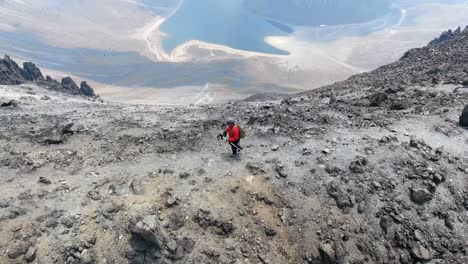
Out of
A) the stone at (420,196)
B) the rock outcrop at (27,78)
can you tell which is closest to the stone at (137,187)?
the stone at (420,196)

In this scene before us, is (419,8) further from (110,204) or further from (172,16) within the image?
(110,204)

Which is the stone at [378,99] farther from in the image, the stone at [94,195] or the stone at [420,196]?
the stone at [94,195]

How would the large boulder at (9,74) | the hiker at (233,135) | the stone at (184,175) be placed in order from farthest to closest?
the large boulder at (9,74) < the hiker at (233,135) < the stone at (184,175)

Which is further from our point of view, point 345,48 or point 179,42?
point 345,48

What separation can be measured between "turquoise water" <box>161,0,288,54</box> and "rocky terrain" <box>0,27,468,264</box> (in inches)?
3425

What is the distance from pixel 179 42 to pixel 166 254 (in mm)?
96849

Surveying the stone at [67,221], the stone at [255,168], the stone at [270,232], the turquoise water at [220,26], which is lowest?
the stone at [270,232]

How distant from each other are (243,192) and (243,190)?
0.27ft

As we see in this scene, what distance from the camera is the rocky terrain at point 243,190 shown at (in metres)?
11.1

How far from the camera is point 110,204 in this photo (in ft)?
38.7

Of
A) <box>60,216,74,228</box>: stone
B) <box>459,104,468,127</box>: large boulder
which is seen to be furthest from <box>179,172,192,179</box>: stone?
<box>459,104,468,127</box>: large boulder

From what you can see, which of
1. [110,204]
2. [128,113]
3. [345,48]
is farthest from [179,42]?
[110,204]

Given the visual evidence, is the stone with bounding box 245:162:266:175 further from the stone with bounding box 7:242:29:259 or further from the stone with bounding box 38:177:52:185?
the stone with bounding box 7:242:29:259

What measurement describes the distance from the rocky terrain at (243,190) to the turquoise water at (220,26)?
285 ft
